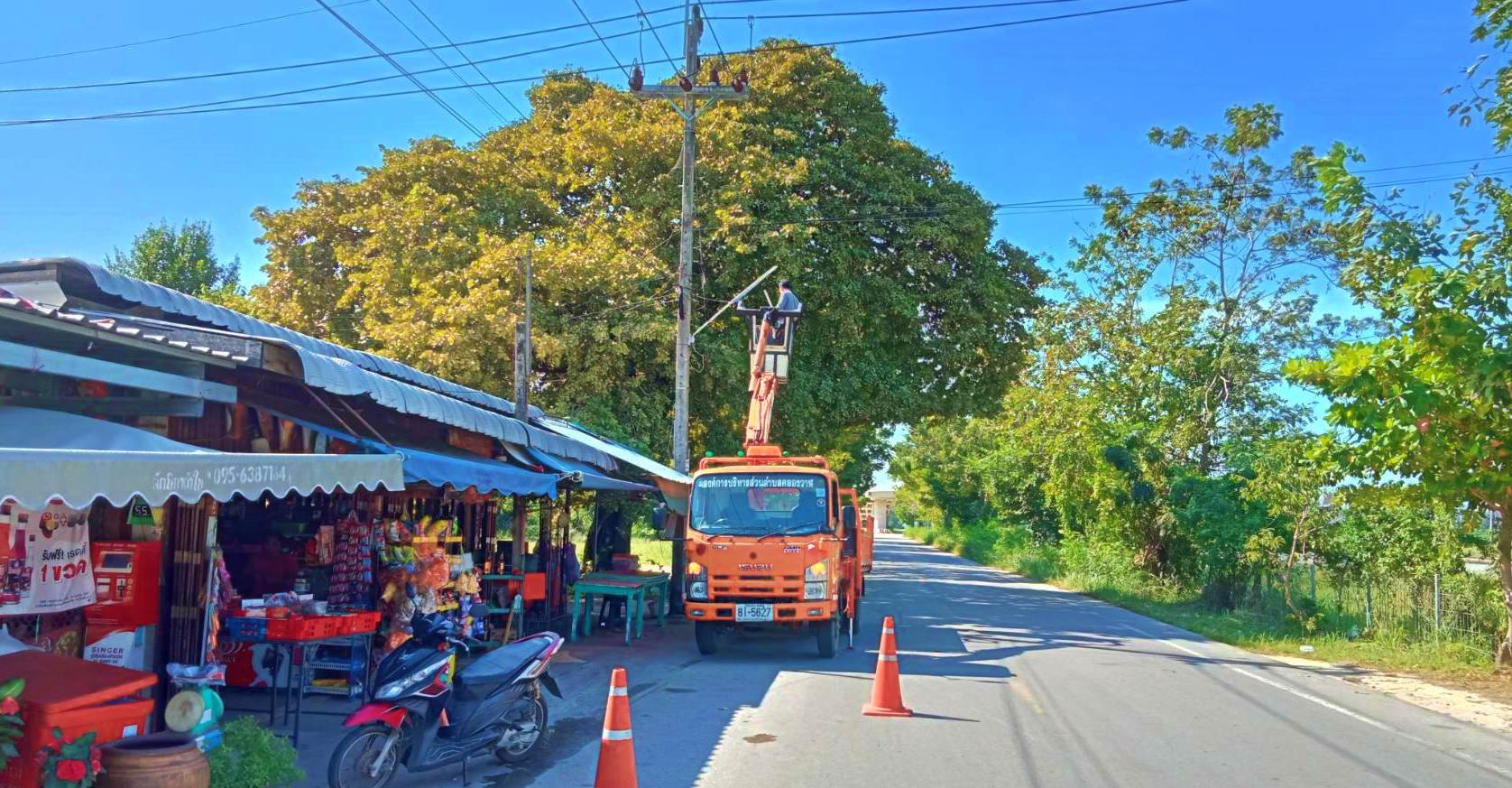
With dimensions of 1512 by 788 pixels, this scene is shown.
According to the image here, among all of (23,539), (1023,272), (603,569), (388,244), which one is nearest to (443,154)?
(388,244)

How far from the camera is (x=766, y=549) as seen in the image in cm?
1367

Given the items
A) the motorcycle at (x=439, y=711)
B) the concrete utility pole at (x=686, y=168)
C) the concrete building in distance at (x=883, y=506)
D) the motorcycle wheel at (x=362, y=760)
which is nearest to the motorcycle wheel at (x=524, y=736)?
the motorcycle at (x=439, y=711)

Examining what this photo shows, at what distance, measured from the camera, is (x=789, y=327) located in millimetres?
17422

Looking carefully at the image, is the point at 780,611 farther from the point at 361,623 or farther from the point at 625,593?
the point at 361,623

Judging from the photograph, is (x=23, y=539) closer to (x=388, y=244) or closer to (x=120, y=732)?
(x=120, y=732)

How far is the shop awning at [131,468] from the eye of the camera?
4836 millimetres

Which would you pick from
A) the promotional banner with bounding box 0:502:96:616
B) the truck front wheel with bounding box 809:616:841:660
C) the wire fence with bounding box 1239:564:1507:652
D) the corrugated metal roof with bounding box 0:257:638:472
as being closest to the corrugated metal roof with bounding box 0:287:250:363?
the corrugated metal roof with bounding box 0:257:638:472

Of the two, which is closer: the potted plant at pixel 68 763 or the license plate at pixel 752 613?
the potted plant at pixel 68 763

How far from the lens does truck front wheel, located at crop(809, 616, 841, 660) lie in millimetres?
13914

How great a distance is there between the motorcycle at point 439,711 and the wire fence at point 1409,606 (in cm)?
1388

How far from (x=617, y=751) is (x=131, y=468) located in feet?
10.1

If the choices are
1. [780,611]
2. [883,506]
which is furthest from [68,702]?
[883,506]

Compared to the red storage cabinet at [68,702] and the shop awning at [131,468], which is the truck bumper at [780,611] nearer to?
the shop awning at [131,468]

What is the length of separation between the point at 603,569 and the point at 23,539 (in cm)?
1353
